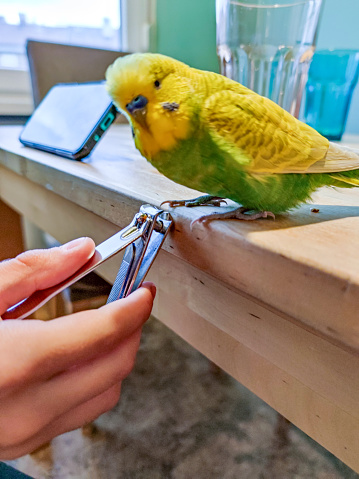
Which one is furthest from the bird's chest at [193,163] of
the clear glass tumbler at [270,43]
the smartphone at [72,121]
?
the clear glass tumbler at [270,43]

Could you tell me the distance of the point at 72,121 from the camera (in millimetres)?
569

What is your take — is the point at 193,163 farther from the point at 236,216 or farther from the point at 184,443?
the point at 184,443

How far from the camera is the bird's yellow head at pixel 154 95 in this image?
0.77 ft

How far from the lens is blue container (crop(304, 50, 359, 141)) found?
0.71 m

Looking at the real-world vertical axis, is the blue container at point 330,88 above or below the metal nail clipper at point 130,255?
above

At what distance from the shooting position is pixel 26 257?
0.29 metres

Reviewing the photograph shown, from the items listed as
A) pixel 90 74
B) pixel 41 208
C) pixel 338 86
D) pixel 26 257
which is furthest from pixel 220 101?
pixel 90 74

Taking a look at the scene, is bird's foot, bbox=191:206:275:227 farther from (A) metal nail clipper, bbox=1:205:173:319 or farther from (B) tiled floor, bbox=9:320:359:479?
(B) tiled floor, bbox=9:320:359:479

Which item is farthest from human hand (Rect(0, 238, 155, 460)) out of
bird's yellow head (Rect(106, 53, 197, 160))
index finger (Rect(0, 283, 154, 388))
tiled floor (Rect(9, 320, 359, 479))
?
tiled floor (Rect(9, 320, 359, 479))

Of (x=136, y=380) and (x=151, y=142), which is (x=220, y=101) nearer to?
(x=151, y=142)

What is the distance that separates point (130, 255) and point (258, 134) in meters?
0.13

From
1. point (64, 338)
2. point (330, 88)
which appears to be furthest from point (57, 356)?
point (330, 88)

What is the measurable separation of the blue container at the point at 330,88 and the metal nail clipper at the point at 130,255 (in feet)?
2.04

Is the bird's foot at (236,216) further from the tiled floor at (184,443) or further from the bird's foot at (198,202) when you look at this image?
the tiled floor at (184,443)
